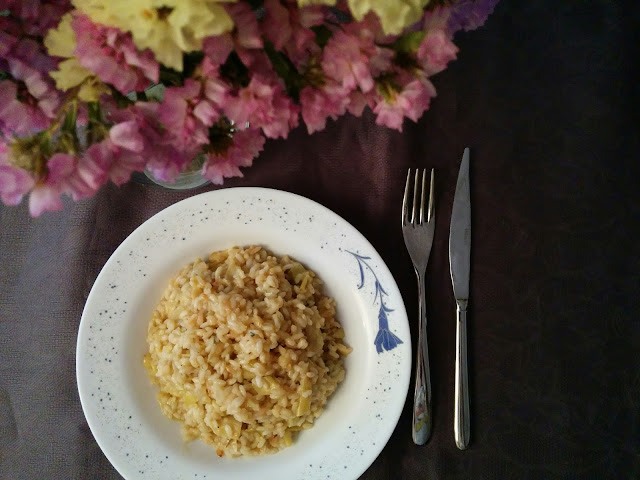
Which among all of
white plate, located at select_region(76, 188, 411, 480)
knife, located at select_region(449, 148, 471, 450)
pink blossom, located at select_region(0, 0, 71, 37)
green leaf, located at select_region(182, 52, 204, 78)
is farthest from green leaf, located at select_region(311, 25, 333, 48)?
knife, located at select_region(449, 148, 471, 450)

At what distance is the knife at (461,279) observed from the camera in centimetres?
90

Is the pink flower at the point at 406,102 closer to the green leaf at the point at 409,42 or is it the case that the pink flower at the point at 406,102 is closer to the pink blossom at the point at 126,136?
the green leaf at the point at 409,42

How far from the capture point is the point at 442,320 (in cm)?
94

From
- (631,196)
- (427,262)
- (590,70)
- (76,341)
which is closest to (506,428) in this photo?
(427,262)

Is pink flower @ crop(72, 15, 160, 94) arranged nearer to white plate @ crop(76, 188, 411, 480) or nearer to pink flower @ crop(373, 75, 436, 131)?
pink flower @ crop(373, 75, 436, 131)

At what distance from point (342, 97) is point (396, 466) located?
699 millimetres

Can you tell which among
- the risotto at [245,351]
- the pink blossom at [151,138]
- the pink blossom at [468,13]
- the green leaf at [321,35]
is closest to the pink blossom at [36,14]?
the pink blossom at [151,138]

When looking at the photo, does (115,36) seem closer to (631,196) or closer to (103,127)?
(103,127)

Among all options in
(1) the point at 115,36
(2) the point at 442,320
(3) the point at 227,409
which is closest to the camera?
(1) the point at 115,36

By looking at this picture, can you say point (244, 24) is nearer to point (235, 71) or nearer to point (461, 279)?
point (235, 71)

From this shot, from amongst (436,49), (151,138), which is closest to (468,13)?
(436,49)

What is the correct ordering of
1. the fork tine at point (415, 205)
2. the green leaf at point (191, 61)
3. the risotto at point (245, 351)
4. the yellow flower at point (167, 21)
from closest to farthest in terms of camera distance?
the yellow flower at point (167, 21), the green leaf at point (191, 61), the risotto at point (245, 351), the fork tine at point (415, 205)

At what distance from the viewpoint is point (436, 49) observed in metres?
0.44

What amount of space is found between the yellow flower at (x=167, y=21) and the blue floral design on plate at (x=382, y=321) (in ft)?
1.83
